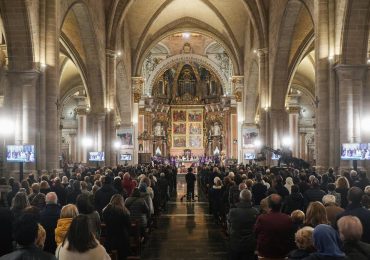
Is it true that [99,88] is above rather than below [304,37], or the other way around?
below

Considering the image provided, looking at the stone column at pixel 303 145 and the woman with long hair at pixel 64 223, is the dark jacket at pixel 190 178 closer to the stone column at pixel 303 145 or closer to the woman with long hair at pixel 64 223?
the woman with long hair at pixel 64 223

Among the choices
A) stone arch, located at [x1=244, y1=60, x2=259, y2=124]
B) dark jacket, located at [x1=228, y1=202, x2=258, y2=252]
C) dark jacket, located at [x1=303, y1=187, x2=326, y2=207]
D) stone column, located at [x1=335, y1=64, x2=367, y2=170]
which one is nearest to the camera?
dark jacket, located at [x1=228, y1=202, x2=258, y2=252]

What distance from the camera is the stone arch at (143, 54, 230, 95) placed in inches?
1917

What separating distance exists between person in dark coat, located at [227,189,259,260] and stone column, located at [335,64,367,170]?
9.18 metres

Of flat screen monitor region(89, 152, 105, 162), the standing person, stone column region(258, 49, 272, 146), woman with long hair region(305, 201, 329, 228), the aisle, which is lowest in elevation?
the aisle

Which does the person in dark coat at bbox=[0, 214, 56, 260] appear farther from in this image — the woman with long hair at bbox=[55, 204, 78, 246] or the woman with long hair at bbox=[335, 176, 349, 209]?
the woman with long hair at bbox=[335, 176, 349, 209]

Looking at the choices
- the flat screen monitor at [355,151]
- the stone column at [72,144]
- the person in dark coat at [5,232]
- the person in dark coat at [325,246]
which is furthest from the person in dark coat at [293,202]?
the stone column at [72,144]

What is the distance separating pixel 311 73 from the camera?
40.2 metres

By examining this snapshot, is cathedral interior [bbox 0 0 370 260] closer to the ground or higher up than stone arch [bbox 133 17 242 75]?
closer to the ground

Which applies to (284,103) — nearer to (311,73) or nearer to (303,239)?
(311,73)

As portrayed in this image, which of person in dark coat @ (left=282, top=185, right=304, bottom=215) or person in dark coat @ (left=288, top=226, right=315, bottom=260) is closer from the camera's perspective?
person in dark coat @ (left=288, top=226, right=315, bottom=260)

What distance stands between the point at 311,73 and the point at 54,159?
2774 cm

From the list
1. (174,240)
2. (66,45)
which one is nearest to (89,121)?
(66,45)

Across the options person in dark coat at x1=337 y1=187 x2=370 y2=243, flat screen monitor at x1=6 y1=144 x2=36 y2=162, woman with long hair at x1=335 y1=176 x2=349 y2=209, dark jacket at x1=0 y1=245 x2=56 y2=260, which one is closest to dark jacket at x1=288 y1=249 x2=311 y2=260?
person in dark coat at x1=337 y1=187 x2=370 y2=243
